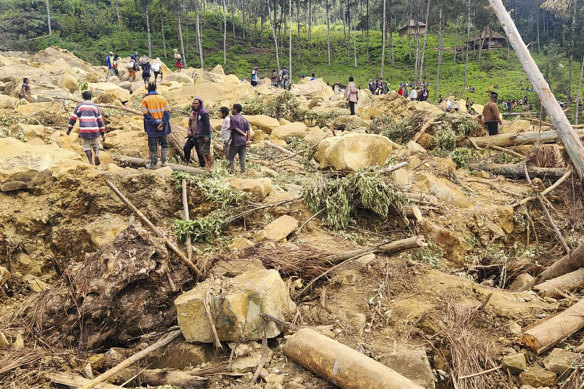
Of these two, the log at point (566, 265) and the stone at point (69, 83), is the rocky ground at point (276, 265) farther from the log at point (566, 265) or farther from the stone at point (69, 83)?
the stone at point (69, 83)

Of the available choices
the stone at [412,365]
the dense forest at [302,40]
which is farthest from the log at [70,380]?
the dense forest at [302,40]

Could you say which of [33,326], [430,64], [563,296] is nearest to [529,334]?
[563,296]

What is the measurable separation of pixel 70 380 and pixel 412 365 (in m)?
2.76

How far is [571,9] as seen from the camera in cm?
4378

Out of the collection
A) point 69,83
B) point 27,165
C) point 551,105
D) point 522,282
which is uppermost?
point 69,83

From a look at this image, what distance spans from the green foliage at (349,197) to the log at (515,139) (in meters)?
5.60

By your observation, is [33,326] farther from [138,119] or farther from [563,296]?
[138,119]

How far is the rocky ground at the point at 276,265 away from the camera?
3.83 metres

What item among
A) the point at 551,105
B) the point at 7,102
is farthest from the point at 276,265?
the point at 7,102

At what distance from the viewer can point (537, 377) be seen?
3.55 metres

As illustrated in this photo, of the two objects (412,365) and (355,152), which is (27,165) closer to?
(355,152)

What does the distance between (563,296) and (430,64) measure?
151ft

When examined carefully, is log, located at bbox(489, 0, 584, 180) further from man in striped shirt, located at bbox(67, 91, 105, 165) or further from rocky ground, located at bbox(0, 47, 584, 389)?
man in striped shirt, located at bbox(67, 91, 105, 165)

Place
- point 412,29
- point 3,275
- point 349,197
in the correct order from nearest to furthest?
1. point 3,275
2. point 349,197
3. point 412,29
